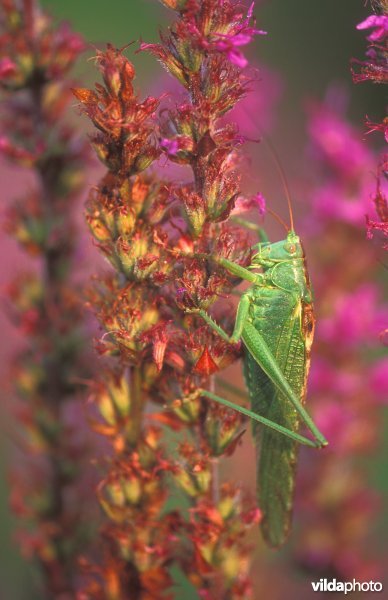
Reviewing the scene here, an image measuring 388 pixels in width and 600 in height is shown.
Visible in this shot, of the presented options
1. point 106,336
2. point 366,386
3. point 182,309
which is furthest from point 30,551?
point 366,386

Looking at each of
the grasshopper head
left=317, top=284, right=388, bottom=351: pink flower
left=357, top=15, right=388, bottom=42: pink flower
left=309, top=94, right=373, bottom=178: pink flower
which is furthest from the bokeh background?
left=357, top=15, right=388, bottom=42: pink flower

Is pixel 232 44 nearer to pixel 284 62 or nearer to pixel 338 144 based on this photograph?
pixel 338 144

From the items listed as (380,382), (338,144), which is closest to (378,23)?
(338,144)

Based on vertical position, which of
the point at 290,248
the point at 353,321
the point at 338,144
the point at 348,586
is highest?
the point at 338,144

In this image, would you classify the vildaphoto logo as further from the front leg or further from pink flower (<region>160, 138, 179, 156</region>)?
pink flower (<region>160, 138, 179, 156</region>)

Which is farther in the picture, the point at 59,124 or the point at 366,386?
the point at 366,386

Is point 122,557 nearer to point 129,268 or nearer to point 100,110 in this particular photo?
point 129,268

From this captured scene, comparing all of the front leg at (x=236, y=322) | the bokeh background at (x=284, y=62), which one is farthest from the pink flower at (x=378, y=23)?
the bokeh background at (x=284, y=62)
